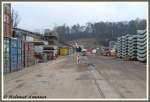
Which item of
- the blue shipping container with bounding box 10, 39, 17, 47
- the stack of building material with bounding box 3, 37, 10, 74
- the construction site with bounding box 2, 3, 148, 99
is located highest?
the blue shipping container with bounding box 10, 39, 17, 47

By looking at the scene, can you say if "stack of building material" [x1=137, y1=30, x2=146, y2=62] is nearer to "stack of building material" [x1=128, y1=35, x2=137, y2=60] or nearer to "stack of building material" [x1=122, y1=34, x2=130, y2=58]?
"stack of building material" [x1=128, y1=35, x2=137, y2=60]

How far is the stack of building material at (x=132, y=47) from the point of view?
4434 cm

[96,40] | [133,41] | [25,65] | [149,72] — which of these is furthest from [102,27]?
[149,72]

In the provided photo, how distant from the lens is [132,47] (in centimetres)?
4525

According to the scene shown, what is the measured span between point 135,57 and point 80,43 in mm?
98605

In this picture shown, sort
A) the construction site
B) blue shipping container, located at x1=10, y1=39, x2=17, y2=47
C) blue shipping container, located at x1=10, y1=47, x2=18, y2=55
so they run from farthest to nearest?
blue shipping container, located at x1=10, y1=39, x2=17, y2=47 → blue shipping container, located at x1=10, y1=47, x2=18, y2=55 → the construction site

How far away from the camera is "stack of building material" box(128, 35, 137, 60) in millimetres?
44341

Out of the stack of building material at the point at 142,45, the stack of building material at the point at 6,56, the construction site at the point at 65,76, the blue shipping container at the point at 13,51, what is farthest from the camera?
the stack of building material at the point at 142,45

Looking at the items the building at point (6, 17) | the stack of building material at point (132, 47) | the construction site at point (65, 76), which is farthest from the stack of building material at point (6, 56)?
the stack of building material at point (132, 47)

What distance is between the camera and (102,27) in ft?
332

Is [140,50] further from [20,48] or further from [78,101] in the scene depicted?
[78,101]

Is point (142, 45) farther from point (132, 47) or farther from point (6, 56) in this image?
point (6, 56)

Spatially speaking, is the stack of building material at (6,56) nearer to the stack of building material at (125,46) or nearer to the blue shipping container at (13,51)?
the blue shipping container at (13,51)

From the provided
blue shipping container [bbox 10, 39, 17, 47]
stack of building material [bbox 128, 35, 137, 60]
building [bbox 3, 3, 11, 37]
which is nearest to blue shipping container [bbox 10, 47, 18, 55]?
blue shipping container [bbox 10, 39, 17, 47]
